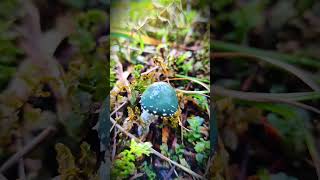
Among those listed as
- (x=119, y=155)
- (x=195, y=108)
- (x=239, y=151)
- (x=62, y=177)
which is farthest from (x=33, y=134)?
(x=239, y=151)

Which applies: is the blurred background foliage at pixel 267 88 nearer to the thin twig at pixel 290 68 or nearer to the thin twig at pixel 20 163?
the thin twig at pixel 290 68

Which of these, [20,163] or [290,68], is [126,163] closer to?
[20,163]

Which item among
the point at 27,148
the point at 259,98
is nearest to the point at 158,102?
the point at 259,98

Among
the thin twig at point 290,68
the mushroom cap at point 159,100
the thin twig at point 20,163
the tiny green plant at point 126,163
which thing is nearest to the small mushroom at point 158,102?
the mushroom cap at point 159,100

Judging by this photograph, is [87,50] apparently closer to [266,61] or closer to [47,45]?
[47,45]

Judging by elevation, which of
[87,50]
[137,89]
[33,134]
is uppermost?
[87,50]

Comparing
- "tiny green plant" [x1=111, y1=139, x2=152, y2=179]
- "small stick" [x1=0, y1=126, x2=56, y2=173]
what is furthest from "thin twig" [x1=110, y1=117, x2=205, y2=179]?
"small stick" [x1=0, y1=126, x2=56, y2=173]

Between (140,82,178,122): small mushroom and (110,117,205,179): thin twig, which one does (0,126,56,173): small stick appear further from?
(140,82,178,122): small mushroom
